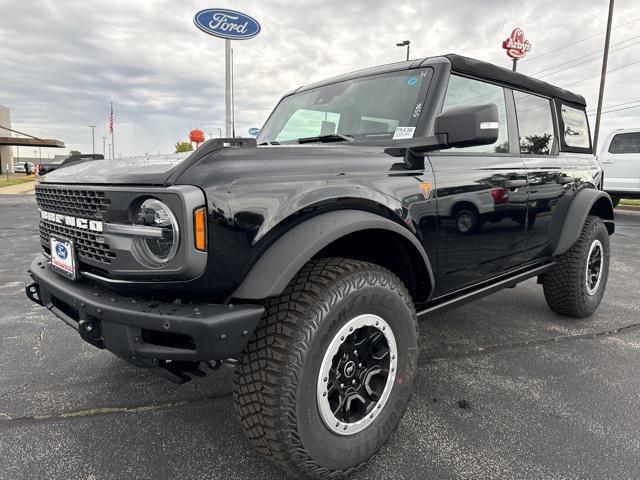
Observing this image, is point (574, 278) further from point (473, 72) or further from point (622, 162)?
point (622, 162)

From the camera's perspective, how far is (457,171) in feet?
8.09

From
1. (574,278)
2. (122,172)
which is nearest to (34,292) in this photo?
(122,172)

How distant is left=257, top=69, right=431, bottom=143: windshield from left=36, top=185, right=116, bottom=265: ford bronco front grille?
135cm

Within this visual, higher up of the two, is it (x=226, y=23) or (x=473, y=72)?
(x=226, y=23)

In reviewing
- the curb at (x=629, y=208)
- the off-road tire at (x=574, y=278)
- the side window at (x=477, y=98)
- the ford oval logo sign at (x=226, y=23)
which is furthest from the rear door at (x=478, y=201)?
the curb at (x=629, y=208)

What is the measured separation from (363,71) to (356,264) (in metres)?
1.51

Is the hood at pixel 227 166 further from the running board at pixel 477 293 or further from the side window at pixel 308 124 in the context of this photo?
the running board at pixel 477 293

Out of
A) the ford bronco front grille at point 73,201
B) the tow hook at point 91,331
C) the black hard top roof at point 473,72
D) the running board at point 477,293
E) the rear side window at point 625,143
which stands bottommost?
the running board at point 477,293

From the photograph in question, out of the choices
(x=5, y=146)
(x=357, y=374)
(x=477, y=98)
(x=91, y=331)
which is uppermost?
(x=5, y=146)

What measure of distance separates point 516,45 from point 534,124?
18222mm

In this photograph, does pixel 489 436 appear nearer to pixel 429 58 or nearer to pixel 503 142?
pixel 503 142

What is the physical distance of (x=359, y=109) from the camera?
2.66 metres

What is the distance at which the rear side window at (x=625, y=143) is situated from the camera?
36.3ft

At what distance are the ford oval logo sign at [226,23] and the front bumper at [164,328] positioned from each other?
10.7 m
